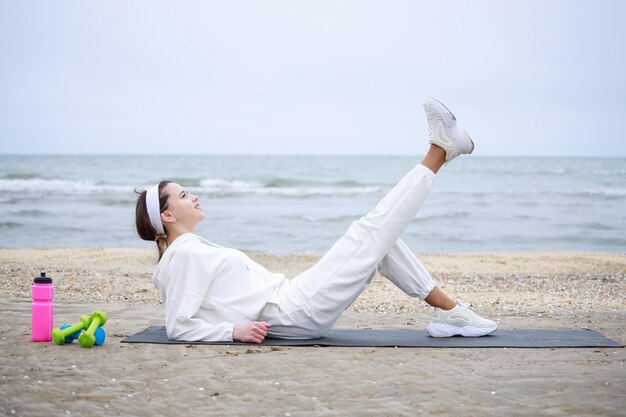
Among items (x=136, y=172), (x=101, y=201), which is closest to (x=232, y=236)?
(x=101, y=201)

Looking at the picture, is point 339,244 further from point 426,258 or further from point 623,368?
point 426,258

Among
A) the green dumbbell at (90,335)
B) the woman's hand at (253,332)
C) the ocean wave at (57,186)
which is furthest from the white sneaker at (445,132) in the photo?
the ocean wave at (57,186)

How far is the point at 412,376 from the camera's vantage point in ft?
13.3

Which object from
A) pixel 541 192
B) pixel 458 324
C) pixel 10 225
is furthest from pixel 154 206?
pixel 541 192

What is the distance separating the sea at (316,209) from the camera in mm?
16609

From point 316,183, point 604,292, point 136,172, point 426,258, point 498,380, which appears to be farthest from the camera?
point 136,172

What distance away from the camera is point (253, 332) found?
4816mm

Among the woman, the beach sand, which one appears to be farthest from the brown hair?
the beach sand

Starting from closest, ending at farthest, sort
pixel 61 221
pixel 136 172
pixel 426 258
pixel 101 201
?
pixel 426 258 → pixel 61 221 → pixel 101 201 → pixel 136 172

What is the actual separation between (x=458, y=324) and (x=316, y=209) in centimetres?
1950

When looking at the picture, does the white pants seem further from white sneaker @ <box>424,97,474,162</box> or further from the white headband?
the white headband

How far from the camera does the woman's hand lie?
4812 mm

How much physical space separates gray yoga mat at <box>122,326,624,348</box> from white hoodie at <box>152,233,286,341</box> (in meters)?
0.12

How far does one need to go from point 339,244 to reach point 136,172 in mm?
42648
